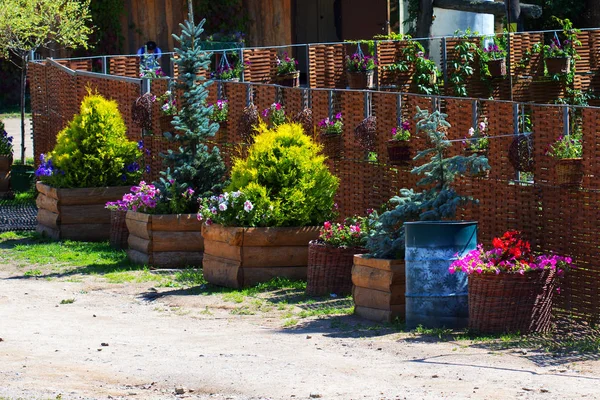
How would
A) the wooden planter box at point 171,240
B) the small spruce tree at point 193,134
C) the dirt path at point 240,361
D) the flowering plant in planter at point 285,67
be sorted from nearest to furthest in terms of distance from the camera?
the dirt path at point 240,361 < the wooden planter box at point 171,240 < the small spruce tree at point 193,134 < the flowering plant in planter at point 285,67

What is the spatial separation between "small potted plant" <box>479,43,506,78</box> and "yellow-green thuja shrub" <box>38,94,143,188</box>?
6.85 m

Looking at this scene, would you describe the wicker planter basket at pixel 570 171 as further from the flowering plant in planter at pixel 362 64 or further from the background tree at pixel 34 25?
the background tree at pixel 34 25

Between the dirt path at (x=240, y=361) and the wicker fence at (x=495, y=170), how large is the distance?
138cm

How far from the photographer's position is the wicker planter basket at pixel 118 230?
1447 cm

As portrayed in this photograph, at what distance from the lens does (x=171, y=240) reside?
13055mm

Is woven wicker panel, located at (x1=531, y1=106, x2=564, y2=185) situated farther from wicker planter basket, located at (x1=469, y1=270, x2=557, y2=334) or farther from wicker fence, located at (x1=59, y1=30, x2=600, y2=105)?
wicker fence, located at (x1=59, y1=30, x2=600, y2=105)

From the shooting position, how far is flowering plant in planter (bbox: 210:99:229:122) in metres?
14.5

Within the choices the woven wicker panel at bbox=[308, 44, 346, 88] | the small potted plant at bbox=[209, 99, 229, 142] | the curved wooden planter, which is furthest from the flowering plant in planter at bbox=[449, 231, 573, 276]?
the curved wooden planter

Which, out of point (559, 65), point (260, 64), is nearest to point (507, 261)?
point (260, 64)

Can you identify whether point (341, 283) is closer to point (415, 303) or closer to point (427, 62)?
point (415, 303)

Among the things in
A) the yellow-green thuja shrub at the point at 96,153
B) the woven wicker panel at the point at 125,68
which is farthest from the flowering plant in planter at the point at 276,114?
the woven wicker panel at the point at 125,68

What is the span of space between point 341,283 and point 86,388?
3.94 metres

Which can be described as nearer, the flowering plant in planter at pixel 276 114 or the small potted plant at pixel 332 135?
the small potted plant at pixel 332 135

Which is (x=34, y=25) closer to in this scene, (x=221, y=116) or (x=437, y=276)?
(x=221, y=116)
